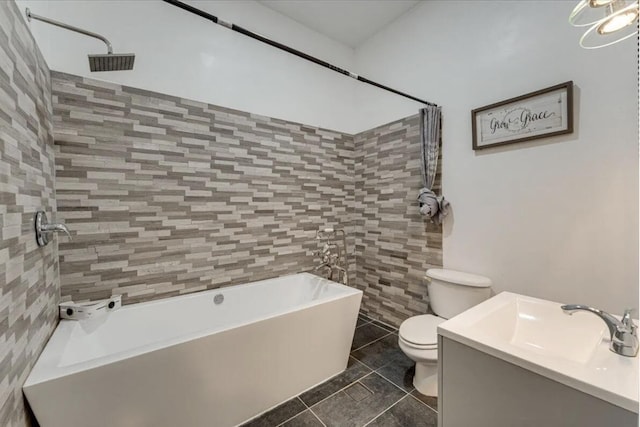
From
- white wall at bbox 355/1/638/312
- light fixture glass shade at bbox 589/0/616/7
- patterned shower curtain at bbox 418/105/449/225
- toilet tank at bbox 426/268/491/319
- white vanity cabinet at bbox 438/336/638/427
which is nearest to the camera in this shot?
white vanity cabinet at bbox 438/336/638/427

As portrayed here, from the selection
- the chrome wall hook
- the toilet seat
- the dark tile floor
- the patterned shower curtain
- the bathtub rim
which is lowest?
the dark tile floor

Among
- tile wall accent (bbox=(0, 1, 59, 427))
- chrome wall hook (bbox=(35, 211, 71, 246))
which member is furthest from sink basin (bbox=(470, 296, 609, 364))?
chrome wall hook (bbox=(35, 211, 71, 246))

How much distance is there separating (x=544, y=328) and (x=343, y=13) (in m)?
3.07

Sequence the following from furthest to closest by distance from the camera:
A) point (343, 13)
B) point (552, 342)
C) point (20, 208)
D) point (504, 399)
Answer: point (343, 13) → point (552, 342) → point (20, 208) → point (504, 399)

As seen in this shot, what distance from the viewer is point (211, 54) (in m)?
2.20

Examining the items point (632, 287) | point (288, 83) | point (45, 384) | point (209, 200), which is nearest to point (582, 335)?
point (632, 287)

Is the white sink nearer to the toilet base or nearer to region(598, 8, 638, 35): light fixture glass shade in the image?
the toilet base

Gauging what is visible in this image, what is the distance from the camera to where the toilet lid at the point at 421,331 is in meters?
1.74

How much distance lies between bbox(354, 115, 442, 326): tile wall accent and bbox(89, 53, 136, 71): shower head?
7.30 ft

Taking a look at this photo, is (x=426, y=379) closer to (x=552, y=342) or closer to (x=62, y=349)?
(x=552, y=342)

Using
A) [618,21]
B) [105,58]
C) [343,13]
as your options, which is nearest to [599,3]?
[618,21]

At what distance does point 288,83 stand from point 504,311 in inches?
104

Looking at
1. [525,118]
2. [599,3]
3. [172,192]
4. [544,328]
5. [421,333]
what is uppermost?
[599,3]

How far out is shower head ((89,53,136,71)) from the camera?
A: 1.27 metres
